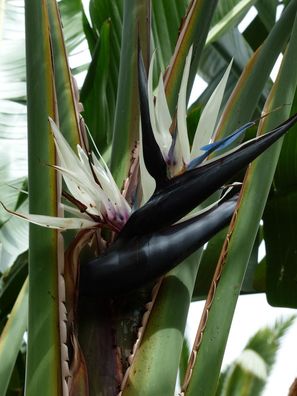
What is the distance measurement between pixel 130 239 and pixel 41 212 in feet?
0.23

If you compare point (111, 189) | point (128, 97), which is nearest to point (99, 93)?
point (128, 97)

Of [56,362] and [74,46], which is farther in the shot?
[74,46]

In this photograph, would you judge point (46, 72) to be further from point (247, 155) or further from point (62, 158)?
point (247, 155)

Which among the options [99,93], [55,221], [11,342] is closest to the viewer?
[55,221]

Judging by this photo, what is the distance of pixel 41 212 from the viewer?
21.1 inches

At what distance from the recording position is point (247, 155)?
52 cm

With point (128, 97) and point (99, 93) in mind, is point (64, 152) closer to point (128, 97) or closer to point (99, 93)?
point (128, 97)

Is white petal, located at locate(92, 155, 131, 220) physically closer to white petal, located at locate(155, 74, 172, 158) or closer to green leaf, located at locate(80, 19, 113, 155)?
white petal, located at locate(155, 74, 172, 158)

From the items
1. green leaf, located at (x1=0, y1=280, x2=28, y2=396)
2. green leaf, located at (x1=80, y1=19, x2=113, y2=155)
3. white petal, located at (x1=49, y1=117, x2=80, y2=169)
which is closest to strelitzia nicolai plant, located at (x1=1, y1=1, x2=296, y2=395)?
white petal, located at (x1=49, y1=117, x2=80, y2=169)

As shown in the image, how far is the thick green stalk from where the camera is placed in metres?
0.50

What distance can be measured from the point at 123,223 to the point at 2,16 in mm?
962

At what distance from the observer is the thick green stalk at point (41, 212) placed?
1.63 ft

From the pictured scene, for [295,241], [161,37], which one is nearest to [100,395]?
[295,241]

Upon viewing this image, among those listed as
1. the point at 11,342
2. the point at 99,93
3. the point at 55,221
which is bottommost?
the point at 11,342
